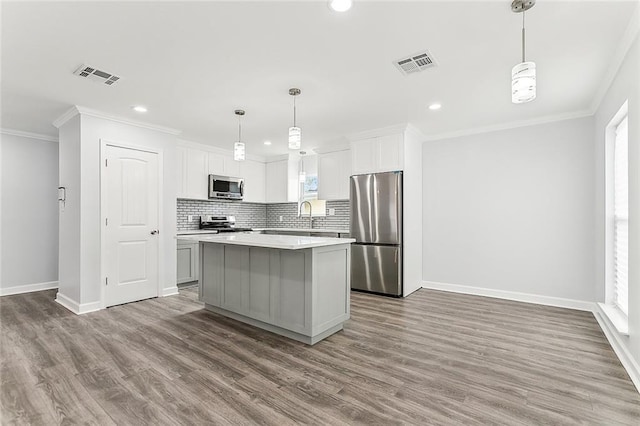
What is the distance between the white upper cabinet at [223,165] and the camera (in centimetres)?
604

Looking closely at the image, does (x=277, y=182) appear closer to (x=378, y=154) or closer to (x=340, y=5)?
(x=378, y=154)

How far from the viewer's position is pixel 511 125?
447cm

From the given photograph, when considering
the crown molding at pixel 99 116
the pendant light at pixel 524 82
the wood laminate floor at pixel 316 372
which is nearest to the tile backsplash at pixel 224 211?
the crown molding at pixel 99 116

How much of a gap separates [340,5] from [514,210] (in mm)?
3858

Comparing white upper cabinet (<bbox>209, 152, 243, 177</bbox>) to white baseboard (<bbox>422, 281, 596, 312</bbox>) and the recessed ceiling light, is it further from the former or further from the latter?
the recessed ceiling light

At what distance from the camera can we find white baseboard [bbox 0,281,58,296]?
4.76 m

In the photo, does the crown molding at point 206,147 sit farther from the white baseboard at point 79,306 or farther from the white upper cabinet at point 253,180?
the white baseboard at point 79,306

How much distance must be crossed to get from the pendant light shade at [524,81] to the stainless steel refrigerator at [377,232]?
2.79 m

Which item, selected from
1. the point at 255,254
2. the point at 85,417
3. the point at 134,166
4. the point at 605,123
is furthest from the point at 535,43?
the point at 134,166

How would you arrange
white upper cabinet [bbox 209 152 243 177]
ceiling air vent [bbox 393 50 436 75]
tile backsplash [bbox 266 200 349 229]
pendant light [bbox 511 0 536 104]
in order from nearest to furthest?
1. pendant light [bbox 511 0 536 104]
2. ceiling air vent [bbox 393 50 436 75]
3. white upper cabinet [bbox 209 152 243 177]
4. tile backsplash [bbox 266 200 349 229]

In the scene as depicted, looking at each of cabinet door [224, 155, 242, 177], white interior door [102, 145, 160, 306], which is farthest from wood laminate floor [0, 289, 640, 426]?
cabinet door [224, 155, 242, 177]

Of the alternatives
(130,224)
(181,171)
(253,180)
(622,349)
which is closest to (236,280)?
(130,224)

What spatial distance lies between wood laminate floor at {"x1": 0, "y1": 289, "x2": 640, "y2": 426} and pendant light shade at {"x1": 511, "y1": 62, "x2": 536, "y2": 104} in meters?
1.90

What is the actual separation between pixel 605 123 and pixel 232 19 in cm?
375
